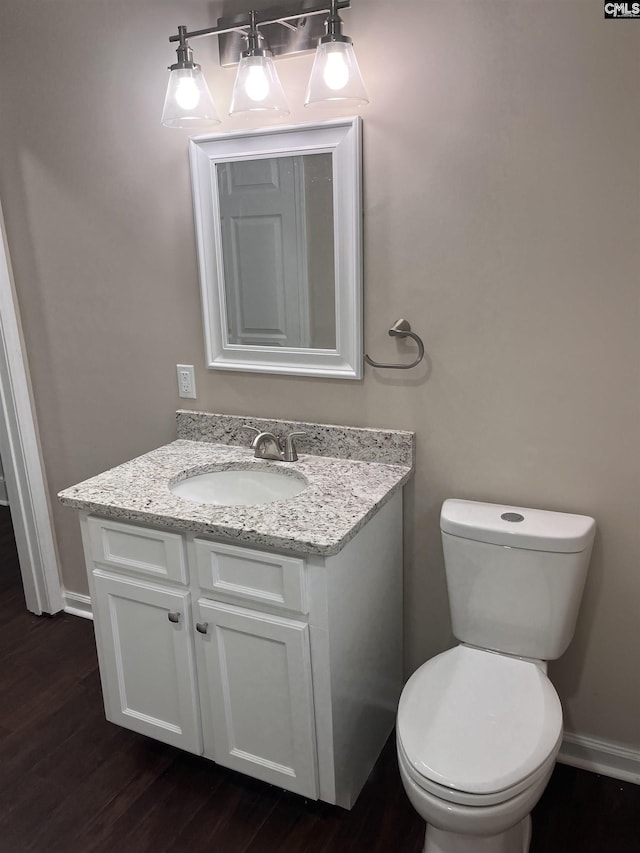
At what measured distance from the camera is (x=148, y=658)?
1.87 meters

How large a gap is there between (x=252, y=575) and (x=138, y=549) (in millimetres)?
355

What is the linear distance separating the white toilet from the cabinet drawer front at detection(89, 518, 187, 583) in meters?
0.66

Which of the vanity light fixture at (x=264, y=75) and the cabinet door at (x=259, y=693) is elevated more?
the vanity light fixture at (x=264, y=75)

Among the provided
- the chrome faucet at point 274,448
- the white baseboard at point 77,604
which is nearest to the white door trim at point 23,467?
the white baseboard at point 77,604

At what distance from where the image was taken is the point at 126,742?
81.6 inches

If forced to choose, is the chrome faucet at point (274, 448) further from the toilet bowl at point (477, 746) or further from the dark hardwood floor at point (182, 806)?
the dark hardwood floor at point (182, 806)

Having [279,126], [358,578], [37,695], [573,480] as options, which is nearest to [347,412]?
[358,578]

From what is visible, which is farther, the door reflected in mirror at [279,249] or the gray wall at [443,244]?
the door reflected in mirror at [279,249]

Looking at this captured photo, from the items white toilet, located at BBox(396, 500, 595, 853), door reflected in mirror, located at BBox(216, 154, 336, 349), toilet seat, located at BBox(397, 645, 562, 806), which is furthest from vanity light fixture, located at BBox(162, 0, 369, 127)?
toilet seat, located at BBox(397, 645, 562, 806)

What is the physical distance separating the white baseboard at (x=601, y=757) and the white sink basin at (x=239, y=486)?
3.58 ft

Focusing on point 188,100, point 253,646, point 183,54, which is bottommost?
point 253,646

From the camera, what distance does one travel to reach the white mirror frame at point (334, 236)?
1.79 m

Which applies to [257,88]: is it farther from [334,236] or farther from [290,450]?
[290,450]

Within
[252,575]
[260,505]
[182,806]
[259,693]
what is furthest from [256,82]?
[182,806]
